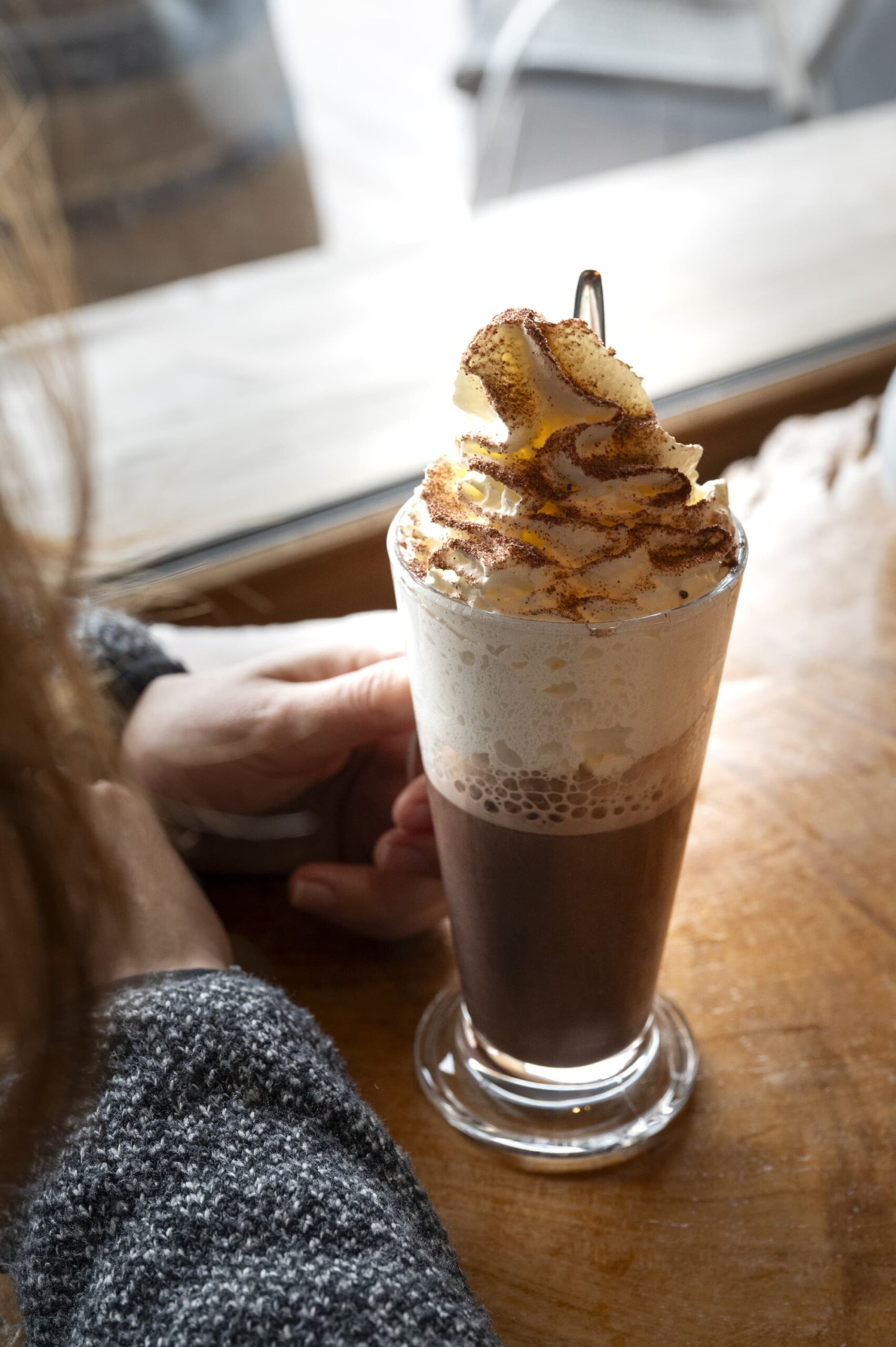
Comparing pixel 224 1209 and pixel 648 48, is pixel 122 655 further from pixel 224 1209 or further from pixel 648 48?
pixel 648 48

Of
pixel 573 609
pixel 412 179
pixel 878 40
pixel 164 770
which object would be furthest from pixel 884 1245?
pixel 878 40

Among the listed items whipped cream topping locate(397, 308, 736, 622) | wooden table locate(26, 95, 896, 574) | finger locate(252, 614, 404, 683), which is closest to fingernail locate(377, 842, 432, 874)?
finger locate(252, 614, 404, 683)

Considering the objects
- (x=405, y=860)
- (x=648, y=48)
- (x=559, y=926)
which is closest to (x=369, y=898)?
(x=405, y=860)

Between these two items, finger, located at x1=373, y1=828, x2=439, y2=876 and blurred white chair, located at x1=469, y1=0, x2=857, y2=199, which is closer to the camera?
finger, located at x1=373, y1=828, x2=439, y2=876

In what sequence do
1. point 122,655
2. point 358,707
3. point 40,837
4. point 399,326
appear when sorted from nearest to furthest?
1. point 40,837
2. point 358,707
3. point 122,655
4. point 399,326

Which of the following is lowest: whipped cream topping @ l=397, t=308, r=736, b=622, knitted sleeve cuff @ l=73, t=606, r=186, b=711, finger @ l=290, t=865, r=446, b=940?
finger @ l=290, t=865, r=446, b=940

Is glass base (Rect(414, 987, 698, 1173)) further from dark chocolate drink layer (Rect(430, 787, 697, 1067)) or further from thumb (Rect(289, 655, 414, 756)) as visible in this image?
thumb (Rect(289, 655, 414, 756))

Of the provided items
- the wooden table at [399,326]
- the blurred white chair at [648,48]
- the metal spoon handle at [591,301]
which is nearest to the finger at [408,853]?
the metal spoon handle at [591,301]
